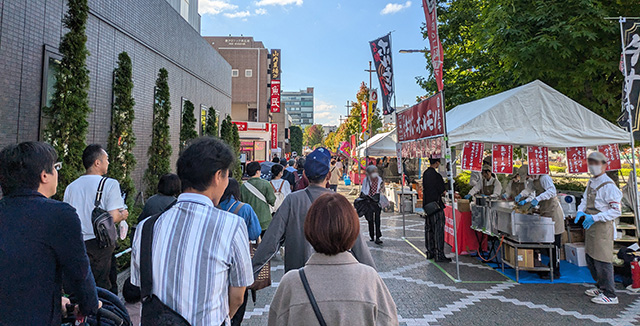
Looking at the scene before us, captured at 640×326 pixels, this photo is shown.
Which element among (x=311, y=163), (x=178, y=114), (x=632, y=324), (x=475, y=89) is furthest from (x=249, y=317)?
(x=475, y=89)

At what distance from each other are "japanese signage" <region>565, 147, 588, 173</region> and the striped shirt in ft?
25.1

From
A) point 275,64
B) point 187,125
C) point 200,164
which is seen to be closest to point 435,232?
point 200,164

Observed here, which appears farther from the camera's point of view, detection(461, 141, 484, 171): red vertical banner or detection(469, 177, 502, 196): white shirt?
detection(469, 177, 502, 196): white shirt

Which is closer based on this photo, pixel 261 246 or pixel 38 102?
pixel 261 246

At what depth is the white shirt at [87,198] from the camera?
341 cm

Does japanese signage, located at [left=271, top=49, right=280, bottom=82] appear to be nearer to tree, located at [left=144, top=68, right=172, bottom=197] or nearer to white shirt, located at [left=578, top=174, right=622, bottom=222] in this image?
tree, located at [left=144, top=68, right=172, bottom=197]

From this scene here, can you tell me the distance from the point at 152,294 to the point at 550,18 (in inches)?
394

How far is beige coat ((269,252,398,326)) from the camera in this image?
150cm

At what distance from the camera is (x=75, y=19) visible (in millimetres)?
5988

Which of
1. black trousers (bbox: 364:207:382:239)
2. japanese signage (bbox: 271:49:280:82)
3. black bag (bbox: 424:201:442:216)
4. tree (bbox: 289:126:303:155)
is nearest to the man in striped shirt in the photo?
black bag (bbox: 424:201:442:216)

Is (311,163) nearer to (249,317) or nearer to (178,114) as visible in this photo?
(249,317)

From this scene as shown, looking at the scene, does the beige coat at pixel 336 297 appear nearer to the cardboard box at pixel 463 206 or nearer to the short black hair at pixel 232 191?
the short black hair at pixel 232 191

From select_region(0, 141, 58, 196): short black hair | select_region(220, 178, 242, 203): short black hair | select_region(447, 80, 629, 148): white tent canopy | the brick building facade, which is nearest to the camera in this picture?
select_region(0, 141, 58, 196): short black hair

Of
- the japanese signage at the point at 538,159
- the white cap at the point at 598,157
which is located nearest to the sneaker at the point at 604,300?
the white cap at the point at 598,157
